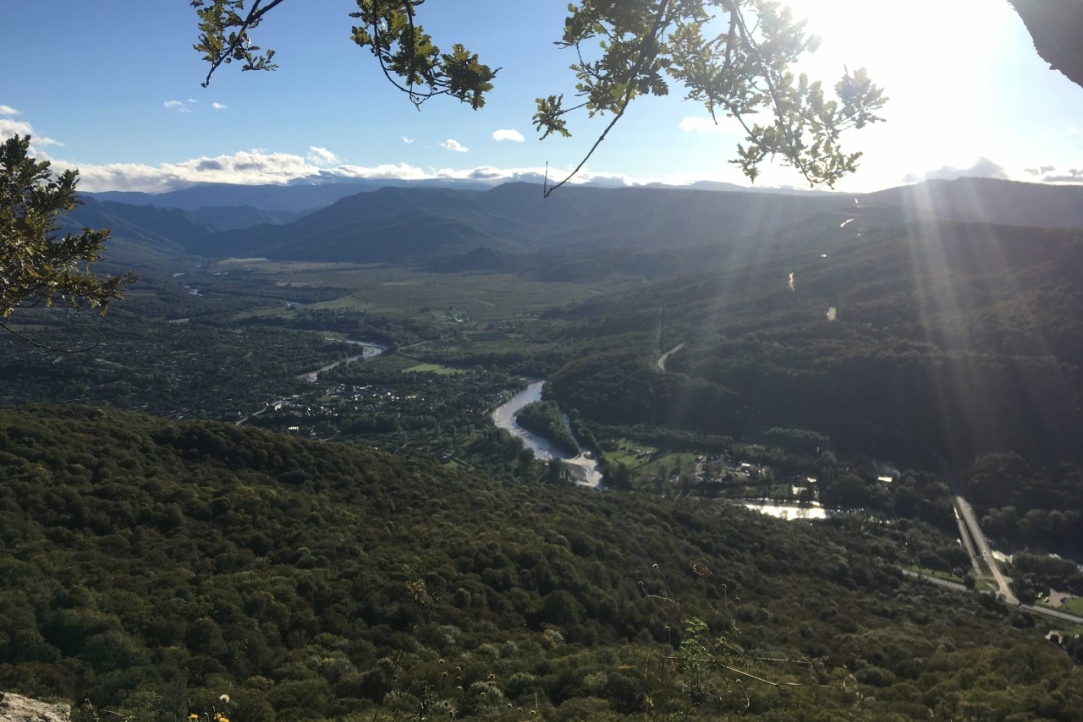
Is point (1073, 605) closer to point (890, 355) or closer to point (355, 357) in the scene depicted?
point (890, 355)

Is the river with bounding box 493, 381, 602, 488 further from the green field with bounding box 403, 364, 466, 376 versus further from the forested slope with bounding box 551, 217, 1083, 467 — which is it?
the green field with bounding box 403, 364, 466, 376

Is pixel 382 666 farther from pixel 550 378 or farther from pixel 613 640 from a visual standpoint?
pixel 550 378

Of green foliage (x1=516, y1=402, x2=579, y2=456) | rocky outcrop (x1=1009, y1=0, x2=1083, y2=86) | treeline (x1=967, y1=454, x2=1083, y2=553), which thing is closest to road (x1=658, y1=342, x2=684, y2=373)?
green foliage (x1=516, y1=402, x2=579, y2=456)

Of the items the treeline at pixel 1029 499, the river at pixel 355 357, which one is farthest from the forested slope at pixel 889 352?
the river at pixel 355 357

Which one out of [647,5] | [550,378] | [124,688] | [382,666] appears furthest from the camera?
[550,378]

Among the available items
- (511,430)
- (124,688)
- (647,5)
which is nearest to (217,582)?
(124,688)

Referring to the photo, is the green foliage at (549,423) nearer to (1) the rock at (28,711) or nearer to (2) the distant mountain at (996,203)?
(1) the rock at (28,711)
